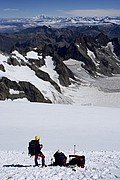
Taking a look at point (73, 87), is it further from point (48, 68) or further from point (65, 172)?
point (65, 172)

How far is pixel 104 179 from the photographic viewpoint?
11953mm

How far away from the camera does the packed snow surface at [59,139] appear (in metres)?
13.0

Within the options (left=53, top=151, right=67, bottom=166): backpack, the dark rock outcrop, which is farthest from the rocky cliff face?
(left=53, top=151, right=67, bottom=166): backpack

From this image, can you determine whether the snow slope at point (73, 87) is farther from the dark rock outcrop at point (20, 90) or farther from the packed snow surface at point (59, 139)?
the packed snow surface at point (59, 139)

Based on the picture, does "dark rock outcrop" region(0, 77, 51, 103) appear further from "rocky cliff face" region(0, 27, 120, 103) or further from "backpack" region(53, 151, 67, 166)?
"backpack" region(53, 151, 67, 166)

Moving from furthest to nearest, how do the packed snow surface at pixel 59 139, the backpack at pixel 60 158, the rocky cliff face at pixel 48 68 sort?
the rocky cliff face at pixel 48 68
the backpack at pixel 60 158
the packed snow surface at pixel 59 139

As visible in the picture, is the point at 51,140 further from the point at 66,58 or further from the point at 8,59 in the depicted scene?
the point at 66,58

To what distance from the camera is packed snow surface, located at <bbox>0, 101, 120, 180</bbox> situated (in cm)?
1298

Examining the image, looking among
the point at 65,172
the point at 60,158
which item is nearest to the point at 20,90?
the point at 60,158

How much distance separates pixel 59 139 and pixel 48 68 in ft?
327

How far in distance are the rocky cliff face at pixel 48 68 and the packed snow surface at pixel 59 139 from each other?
39.9 m

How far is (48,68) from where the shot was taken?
123 meters

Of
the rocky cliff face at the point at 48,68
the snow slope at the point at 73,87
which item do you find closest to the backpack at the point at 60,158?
the rocky cliff face at the point at 48,68

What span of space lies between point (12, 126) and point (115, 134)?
937 centimetres
